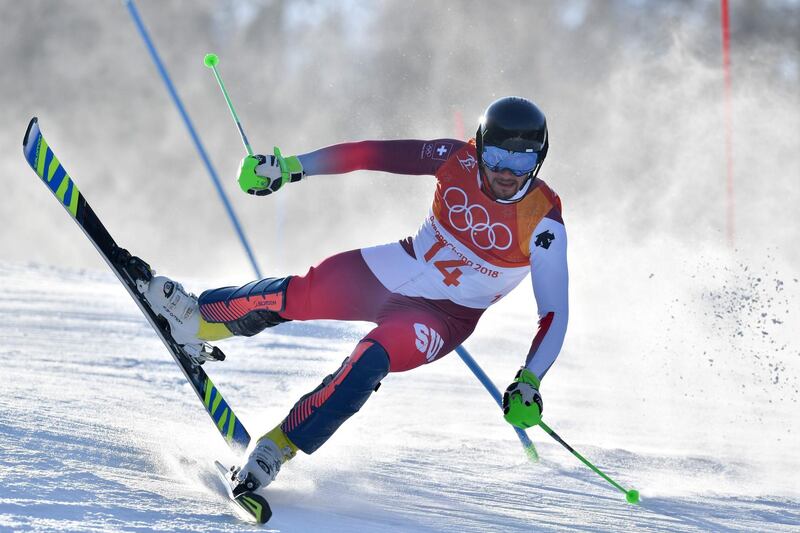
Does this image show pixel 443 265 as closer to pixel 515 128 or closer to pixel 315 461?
pixel 515 128

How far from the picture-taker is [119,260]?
328cm

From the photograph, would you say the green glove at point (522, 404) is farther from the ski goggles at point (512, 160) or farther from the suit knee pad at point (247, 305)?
the suit knee pad at point (247, 305)

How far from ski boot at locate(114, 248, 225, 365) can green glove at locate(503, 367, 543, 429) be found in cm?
114

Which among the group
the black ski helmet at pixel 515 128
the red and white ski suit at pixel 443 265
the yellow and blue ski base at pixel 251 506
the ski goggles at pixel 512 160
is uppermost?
the black ski helmet at pixel 515 128

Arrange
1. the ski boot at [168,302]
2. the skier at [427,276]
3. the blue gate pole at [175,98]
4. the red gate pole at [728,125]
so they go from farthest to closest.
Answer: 1. the red gate pole at [728,125]
2. the blue gate pole at [175,98]
3. the ski boot at [168,302]
4. the skier at [427,276]

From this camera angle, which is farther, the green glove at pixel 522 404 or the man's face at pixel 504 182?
the man's face at pixel 504 182

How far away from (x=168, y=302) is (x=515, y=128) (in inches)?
50.1

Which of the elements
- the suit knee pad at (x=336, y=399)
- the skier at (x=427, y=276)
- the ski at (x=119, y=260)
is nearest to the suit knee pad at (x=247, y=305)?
the skier at (x=427, y=276)

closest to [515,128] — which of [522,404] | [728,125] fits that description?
[522,404]

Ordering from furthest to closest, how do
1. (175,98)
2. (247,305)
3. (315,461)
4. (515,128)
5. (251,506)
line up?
(175,98) → (315,461) → (247,305) → (515,128) → (251,506)

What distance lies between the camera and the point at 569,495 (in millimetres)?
3445

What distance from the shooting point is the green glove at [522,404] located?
9.04 ft

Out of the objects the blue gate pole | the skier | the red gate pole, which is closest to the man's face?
the skier

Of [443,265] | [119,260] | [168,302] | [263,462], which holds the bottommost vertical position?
[263,462]
